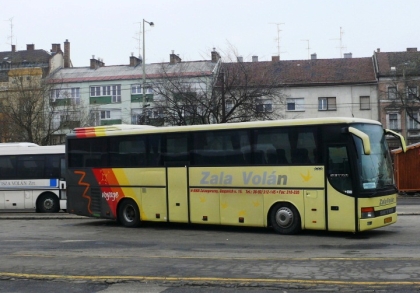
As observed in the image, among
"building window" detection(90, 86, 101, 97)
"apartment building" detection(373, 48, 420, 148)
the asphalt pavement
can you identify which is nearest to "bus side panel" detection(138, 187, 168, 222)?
the asphalt pavement

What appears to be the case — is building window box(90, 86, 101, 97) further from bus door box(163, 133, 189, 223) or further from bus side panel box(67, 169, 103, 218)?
bus door box(163, 133, 189, 223)

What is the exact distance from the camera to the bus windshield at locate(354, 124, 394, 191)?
49.4 ft

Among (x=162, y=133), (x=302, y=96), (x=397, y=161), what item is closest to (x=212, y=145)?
(x=162, y=133)

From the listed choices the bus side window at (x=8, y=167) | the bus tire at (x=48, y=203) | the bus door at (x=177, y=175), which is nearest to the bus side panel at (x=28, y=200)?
the bus tire at (x=48, y=203)

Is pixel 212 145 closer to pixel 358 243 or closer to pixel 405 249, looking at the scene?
pixel 358 243

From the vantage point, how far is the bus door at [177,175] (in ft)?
59.1

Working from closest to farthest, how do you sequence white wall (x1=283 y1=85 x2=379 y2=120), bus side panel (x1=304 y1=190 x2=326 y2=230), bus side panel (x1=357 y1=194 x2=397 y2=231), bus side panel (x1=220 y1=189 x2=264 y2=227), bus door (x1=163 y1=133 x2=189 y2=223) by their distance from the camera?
bus side panel (x1=357 y1=194 x2=397 y2=231) → bus side panel (x1=304 y1=190 x2=326 y2=230) → bus side panel (x1=220 y1=189 x2=264 y2=227) → bus door (x1=163 y1=133 x2=189 y2=223) → white wall (x1=283 y1=85 x2=379 y2=120)

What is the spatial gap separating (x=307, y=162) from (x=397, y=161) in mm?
21632

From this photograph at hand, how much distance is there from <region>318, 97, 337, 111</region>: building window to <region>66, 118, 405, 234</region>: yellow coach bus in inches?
1708

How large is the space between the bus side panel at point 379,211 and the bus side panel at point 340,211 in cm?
19

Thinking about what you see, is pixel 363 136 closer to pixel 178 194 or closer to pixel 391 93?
pixel 178 194

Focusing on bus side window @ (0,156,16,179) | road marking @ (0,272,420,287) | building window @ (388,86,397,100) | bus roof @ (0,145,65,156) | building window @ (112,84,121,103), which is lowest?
road marking @ (0,272,420,287)

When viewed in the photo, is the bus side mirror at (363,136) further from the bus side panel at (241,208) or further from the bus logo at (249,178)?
the bus side panel at (241,208)

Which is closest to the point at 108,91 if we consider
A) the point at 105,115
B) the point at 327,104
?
the point at 105,115
